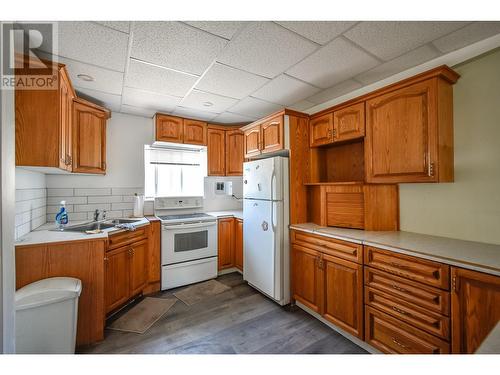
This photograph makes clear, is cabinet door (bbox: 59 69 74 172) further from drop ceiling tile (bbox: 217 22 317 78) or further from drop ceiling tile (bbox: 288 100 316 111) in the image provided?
drop ceiling tile (bbox: 288 100 316 111)

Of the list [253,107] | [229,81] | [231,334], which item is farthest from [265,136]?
[231,334]

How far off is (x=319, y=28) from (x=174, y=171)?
8.83ft

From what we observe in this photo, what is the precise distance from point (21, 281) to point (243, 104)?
2610mm

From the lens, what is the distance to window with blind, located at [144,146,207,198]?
10.5 feet

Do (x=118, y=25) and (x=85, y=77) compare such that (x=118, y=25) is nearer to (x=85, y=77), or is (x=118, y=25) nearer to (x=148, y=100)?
(x=85, y=77)

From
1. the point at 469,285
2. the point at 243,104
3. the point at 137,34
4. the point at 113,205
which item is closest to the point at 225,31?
the point at 137,34

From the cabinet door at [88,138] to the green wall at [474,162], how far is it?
3394 mm

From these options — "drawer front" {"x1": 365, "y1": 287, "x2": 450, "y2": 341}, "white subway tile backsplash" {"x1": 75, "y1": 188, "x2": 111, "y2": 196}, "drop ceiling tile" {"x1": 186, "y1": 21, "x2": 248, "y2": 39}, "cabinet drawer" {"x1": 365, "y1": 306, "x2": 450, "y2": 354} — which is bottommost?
"cabinet drawer" {"x1": 365, "y1": 306, "x2": 450, "y2": 354}

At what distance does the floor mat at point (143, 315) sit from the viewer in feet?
6.47

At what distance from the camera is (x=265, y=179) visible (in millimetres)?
2430

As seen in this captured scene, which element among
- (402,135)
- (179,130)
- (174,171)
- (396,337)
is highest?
(179,130)

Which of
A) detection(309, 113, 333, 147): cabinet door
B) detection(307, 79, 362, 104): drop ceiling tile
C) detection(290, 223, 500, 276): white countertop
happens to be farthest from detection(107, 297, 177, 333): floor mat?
detection(307, 79, 362, 104): drop ceiling tile

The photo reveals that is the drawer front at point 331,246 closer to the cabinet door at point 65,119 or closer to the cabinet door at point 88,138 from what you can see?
the cabinet door at point 65,119

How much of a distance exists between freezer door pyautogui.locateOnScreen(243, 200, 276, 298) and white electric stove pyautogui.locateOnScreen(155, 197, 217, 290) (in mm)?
545
